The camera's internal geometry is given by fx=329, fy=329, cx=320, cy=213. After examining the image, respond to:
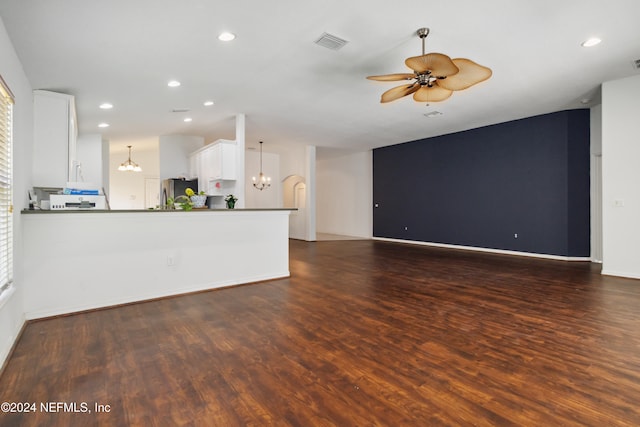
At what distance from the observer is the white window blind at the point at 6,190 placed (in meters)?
2.44

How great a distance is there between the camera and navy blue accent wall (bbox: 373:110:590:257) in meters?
6.35

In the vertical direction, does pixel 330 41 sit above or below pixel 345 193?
above

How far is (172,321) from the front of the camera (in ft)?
10.2

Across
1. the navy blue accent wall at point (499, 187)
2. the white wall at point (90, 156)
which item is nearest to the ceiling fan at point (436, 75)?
the navy blue accent wall at point (499, 187)

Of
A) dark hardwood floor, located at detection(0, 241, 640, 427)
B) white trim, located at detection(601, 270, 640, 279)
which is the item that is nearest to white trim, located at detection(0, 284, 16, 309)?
dark hardwood floor, located at detection(0, 241, 640, 427)

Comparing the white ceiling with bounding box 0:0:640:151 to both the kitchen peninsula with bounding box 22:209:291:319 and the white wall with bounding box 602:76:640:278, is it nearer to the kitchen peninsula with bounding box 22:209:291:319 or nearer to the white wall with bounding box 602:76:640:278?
the white wall with bounding box 602:76:640:278

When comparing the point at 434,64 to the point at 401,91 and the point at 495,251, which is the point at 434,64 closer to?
the point at 401,91

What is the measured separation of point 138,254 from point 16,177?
1337 mm

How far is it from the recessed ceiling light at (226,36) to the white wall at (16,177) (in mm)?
1683

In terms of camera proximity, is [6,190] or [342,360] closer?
[342,360]

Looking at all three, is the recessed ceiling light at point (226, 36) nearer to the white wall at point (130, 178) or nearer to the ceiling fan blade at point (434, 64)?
the ceiling fan blade at point (434, 64)

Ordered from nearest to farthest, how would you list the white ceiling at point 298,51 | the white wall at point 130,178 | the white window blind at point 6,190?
the white window blind at point 6,190, the white ceiling at point 298,51, the white wall at point 130,178

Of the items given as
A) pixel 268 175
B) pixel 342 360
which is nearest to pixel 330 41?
pixel 342 360

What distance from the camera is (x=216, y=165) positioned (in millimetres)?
6750
